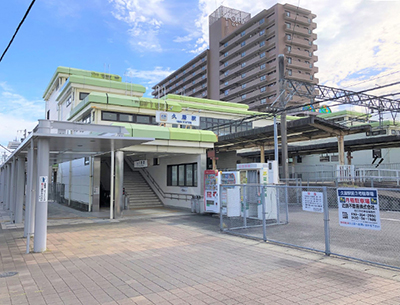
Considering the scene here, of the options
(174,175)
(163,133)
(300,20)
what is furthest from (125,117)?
(300,20)

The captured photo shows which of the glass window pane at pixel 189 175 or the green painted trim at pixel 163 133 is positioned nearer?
the green painted trim at pixel 163 133

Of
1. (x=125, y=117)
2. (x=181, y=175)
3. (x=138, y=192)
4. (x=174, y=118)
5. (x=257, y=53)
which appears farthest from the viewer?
(x=257, y=53)

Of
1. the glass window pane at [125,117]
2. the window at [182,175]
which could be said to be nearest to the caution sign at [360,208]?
the window at [182,175]

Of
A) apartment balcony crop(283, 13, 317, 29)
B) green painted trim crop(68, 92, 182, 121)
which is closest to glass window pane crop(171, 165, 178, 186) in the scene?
green painted trim crop(68, 92, 182, 121)

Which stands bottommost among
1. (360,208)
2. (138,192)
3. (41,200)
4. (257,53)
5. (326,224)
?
(326,224)

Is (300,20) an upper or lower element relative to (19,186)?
upper

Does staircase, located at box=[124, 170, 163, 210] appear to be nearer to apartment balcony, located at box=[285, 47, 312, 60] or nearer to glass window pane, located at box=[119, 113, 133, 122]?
glass window pane, located at box=[119, 113, 133, 122]

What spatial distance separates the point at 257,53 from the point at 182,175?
6250 cm

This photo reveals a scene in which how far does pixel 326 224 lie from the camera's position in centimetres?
780

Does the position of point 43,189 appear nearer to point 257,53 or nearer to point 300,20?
point 257,53

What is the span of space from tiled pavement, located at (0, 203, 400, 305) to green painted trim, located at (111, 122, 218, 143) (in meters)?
6.91

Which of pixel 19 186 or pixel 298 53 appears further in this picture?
pixel 298 53

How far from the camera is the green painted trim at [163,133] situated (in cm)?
1600

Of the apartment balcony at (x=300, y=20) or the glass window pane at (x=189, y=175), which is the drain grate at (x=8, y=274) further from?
the apartment balcony at (x=300, y=20)
